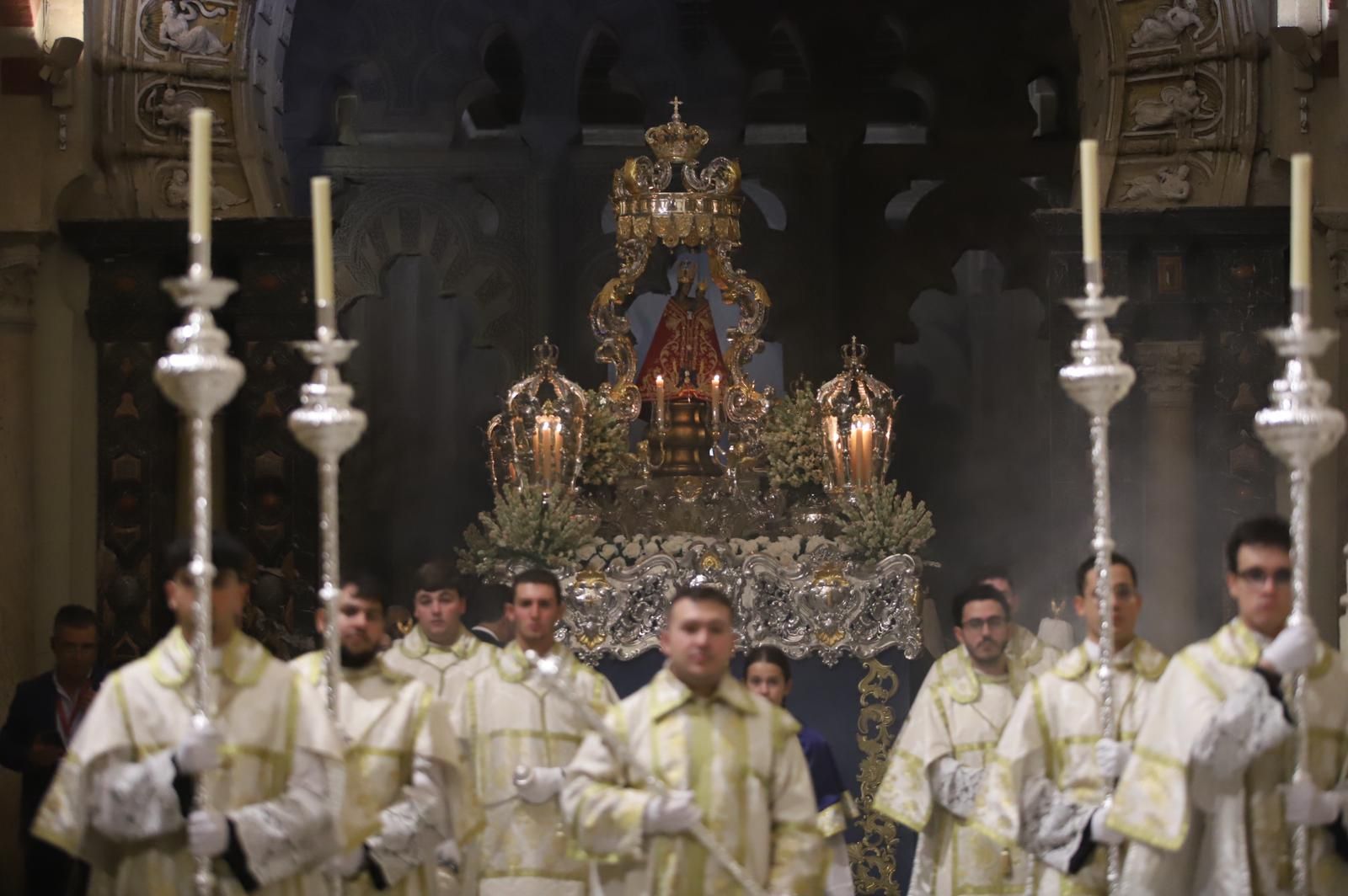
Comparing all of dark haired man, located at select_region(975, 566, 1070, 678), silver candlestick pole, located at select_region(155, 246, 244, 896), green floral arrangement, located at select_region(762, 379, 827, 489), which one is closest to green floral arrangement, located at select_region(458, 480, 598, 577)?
green floral arrangement, located at select_region(762, 379, 827, 489)

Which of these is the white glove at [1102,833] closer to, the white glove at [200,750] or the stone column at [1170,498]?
the white glove at [200,750]

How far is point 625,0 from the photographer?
52.8 feet

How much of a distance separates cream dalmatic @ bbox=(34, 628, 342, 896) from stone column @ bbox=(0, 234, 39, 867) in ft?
18.9

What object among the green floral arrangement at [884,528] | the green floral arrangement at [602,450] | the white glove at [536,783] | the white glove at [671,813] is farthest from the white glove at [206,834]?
A: the green floral arrangement at [602,450]

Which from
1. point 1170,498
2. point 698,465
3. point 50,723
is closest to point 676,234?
point 698,465

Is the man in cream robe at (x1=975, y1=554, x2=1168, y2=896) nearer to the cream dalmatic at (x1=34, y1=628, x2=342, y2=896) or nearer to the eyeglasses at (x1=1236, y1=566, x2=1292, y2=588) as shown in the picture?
the eyeglasses at (x1=1236, y1=566, x2=1292, y2=588)

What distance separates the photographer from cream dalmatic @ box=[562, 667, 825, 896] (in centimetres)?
693

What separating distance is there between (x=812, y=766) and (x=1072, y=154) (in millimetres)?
7955

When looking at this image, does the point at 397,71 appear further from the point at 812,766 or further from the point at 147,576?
the point at 812,766

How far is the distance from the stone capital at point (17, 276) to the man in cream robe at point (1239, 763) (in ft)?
24.6

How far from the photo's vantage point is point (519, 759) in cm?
924

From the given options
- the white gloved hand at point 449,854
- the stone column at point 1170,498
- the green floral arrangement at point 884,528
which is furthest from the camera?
the stone column at point 1170,498

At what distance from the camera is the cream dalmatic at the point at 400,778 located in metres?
7.66

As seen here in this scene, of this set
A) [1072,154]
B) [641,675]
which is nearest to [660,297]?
[1072,154]
